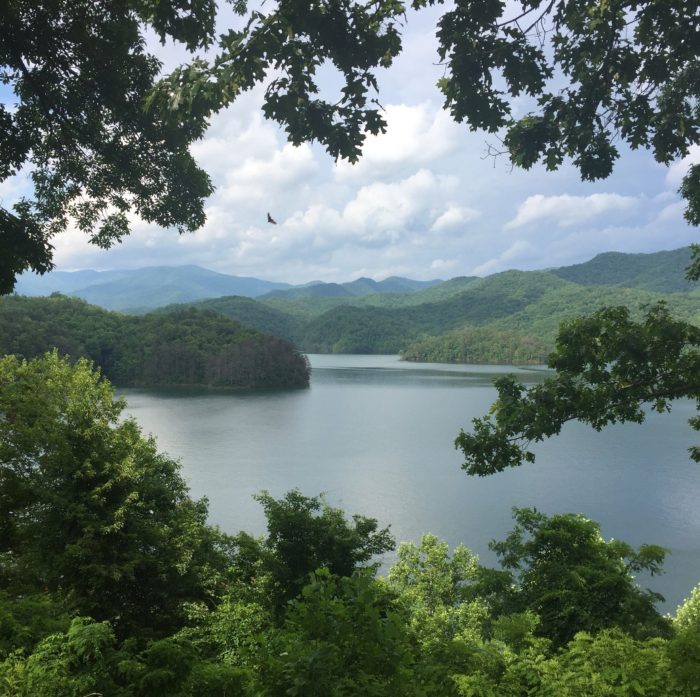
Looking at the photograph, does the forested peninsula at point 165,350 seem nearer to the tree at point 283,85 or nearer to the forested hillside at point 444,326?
the forested hillside at point 444,326

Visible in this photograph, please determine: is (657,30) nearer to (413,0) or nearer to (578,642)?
(413,0)

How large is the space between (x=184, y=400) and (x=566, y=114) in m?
70.6

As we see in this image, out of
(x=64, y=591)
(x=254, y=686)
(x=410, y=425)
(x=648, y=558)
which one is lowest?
(x=410, y=425)

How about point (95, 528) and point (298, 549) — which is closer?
point (95, 528)

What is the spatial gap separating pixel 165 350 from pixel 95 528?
86927 mm

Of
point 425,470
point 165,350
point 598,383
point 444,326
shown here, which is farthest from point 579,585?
point 444,326

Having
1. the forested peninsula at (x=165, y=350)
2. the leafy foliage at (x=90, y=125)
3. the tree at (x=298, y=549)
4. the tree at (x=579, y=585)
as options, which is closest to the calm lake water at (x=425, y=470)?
the tree at (x=579, y=585)

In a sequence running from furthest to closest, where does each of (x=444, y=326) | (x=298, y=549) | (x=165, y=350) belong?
(x=444, y=326)
(x=165, y=350)
(x=298, y=549)

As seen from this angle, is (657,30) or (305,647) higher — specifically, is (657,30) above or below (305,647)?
above

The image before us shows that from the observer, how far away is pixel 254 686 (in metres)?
3.57

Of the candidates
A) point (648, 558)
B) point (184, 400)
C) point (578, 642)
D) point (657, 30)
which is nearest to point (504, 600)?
point (648, 558)

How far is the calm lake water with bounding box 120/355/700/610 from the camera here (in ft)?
82.5

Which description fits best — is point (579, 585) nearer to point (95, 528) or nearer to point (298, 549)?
point (298, 549)

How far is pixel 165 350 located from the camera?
9250cm
